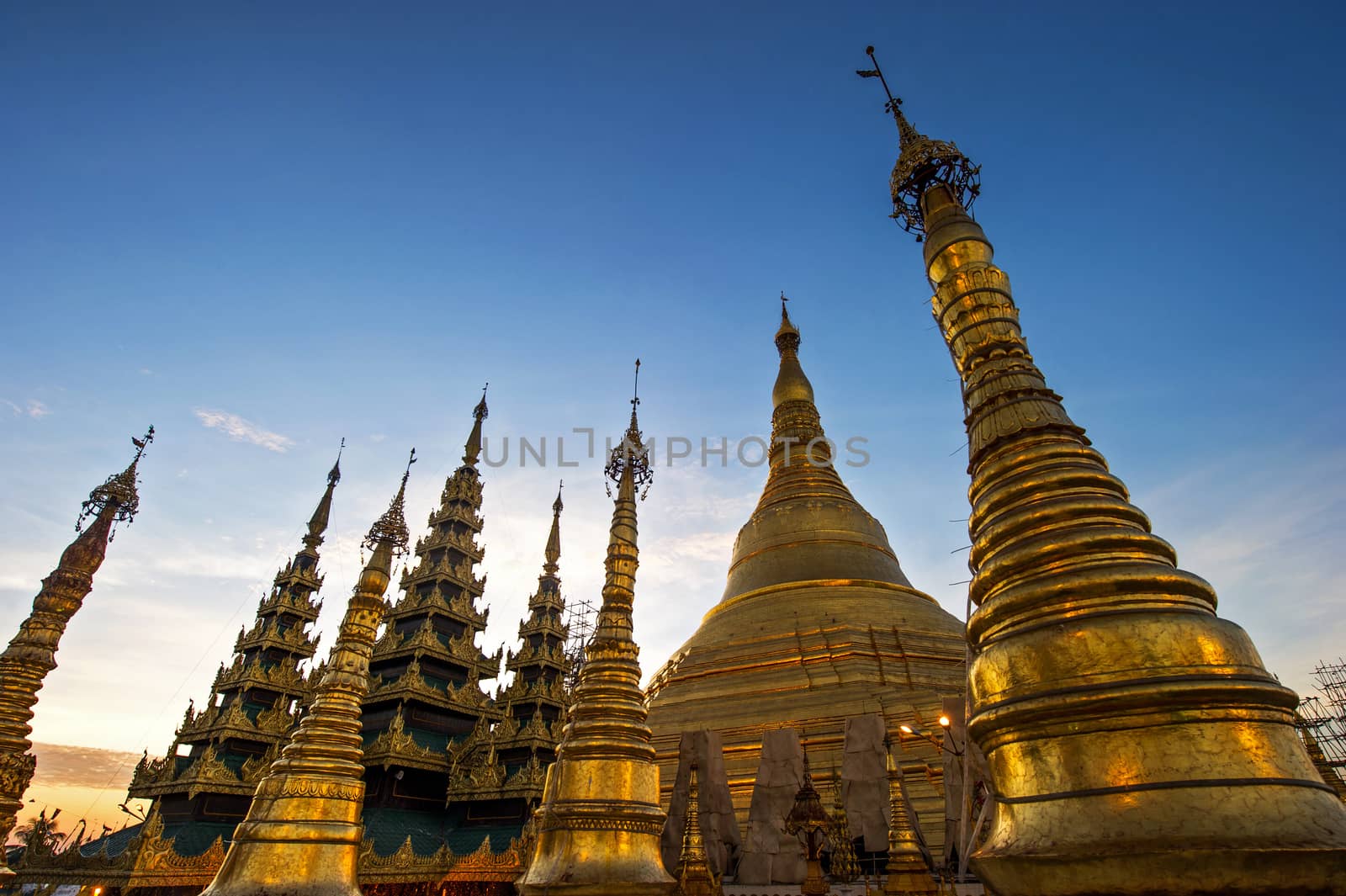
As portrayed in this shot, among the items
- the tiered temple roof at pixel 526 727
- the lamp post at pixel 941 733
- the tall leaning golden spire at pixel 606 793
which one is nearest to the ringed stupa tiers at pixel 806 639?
the lamp post at pixel 941 733

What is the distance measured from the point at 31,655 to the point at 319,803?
661 centimetres

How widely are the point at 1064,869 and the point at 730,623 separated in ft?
55.2

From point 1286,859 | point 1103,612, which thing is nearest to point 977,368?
point 1103,612

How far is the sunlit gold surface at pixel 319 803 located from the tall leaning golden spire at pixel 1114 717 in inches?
214

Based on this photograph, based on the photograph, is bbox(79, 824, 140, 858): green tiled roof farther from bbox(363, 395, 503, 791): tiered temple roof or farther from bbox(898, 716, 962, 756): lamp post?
bbox(898, 716, 962, 756): lamp post

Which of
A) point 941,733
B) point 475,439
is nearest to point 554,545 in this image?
point 475,439

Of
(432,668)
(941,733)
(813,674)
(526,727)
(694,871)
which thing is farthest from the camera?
(432,668)

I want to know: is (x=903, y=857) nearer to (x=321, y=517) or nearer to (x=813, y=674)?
(x=813, y=674)

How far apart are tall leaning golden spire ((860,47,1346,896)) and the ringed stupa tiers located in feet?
31.9

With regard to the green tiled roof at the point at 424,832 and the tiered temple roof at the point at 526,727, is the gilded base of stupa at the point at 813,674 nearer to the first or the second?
the tiered temple roof at the point at 526,727

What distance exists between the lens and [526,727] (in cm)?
2100

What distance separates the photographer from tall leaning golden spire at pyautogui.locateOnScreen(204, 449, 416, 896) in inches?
218

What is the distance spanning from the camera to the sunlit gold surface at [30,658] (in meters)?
9.16

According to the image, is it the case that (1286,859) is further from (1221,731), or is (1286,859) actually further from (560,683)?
(560,683)
